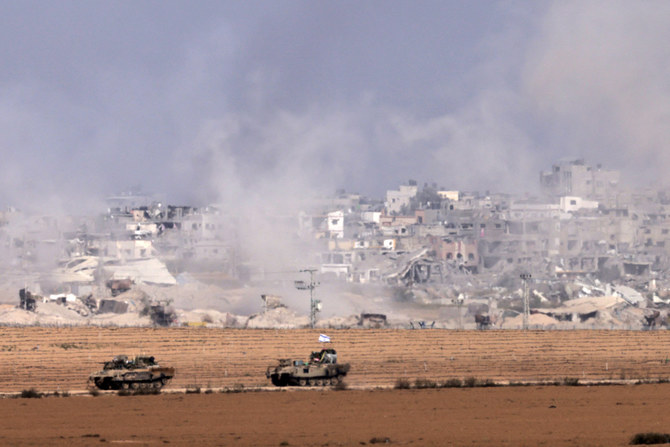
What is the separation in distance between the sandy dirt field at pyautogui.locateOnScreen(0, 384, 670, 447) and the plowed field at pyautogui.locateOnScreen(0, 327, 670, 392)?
13.3 ft

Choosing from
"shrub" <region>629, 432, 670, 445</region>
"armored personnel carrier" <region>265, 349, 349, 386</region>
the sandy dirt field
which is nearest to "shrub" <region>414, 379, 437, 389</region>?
the sandy dirt field

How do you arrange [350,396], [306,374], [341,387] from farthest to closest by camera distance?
[306,374] → [341,387] → [350,396]

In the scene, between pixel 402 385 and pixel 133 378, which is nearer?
pixel 402 385

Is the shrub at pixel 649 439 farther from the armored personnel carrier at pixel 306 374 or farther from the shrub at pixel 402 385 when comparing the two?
the armored personnel carrier at pixel 306 374

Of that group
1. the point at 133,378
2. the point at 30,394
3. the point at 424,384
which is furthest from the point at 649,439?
the point at 30,394

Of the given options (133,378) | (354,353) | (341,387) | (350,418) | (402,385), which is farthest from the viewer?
(354,353)

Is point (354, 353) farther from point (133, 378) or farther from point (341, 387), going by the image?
point (133, 378)

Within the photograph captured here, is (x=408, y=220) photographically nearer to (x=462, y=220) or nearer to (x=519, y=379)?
(x=462, y=220)

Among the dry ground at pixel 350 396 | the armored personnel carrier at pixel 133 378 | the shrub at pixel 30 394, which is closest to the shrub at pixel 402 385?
the dry ground at pixel 350 396

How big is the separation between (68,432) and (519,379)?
17.1 m

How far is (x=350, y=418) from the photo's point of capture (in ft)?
98.0

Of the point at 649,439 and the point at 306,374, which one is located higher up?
the point at 306,374

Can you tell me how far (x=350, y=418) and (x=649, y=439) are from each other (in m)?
7.81

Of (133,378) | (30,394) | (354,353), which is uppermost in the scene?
(354,353)
